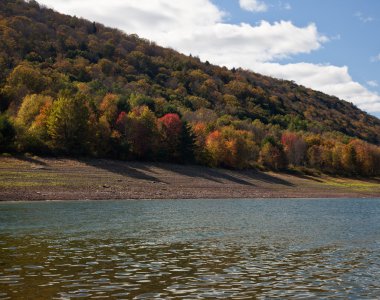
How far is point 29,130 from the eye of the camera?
73.8 metres

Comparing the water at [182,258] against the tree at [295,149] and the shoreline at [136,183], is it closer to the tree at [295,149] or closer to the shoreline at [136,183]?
the shoreline at [136,183]

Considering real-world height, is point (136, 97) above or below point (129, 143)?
above

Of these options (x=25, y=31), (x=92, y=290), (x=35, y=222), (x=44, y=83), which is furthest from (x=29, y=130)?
(x=25, y=31)

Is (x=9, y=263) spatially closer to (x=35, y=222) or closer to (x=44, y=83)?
(x=35, y=222)

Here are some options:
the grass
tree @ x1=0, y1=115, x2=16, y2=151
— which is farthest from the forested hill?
the grass

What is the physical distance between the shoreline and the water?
17288mm

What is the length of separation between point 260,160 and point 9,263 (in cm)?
9609

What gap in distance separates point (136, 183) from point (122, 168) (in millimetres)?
9372

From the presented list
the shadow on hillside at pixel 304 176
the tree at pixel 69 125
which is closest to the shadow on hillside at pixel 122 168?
the tree at pixel 69 125


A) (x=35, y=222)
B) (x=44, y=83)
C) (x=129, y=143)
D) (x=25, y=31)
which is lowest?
(x=35, y=222)

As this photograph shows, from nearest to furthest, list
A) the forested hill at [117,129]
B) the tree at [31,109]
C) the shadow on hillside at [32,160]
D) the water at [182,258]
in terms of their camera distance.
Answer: the water at [182,258]
the shadow on hillside at [32,160]
the forested hill at [117,129]
the tree at [31,109]

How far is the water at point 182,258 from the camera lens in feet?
47.7

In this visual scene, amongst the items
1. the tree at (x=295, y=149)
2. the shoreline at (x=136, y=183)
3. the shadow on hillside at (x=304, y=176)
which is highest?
the tree at (x=295, y=149)

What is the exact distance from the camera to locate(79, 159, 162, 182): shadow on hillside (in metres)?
70.3
